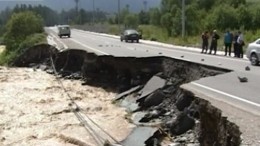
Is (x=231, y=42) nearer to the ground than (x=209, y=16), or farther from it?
nearer to the ground

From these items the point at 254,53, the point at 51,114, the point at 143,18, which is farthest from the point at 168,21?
the point at 51,114

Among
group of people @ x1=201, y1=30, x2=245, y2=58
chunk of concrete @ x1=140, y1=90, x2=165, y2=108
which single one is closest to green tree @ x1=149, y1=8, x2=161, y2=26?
group of people @ x1=201, y1=30, x2=245, y2=58

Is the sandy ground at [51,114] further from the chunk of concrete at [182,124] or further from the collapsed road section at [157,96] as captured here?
the chunk of concrete at [182,124]

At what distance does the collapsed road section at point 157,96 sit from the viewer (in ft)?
35.0

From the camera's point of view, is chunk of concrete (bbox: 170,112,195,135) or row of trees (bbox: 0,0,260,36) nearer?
chunk of concrete (bbox: 170,112,195,135)

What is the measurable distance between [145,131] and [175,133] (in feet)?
3.73

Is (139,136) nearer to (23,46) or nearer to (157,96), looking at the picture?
(157,96)

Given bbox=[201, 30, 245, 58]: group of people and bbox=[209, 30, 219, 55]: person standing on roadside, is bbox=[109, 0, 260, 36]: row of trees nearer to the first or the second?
bbox=[201, 30, 245, 58]: group of people

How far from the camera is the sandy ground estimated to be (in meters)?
15.5

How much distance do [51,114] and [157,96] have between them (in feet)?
16.1

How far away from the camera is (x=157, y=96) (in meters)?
18.0

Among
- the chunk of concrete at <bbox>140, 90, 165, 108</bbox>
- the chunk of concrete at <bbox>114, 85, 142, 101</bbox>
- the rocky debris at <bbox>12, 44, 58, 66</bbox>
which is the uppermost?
the chunk of concrete at <bbox>140, 90, 165, 108</bbox>

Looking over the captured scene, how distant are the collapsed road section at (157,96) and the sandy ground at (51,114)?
78cm

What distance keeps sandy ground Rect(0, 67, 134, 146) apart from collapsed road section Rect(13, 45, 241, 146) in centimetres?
78
